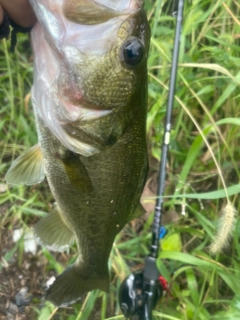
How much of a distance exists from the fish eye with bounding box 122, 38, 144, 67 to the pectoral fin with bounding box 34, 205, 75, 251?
69cm

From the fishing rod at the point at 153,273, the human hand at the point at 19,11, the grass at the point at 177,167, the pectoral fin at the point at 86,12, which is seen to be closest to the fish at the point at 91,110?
the pectoral fin at the point at 86,12

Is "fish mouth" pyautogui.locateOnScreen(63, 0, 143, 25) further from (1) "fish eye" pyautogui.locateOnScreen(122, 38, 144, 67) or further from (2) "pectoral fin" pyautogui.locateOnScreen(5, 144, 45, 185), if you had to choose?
(2) "pectoral fin" pyautogui.locateOnScreen(5, 144, 45, 185)

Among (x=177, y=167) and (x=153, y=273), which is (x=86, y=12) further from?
(x=177, y=167)

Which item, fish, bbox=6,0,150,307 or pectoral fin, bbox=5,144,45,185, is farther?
pectoral fin, bbox=5,144,45,185

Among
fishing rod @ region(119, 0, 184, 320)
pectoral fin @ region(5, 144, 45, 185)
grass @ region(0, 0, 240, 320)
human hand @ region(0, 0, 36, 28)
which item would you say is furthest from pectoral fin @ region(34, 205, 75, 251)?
human hand @ region(0, 0, 36, 28)

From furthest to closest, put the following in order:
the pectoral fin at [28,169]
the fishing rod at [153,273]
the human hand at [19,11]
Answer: the fishing rod at [153,273], the pectoral fin at [28,169], the human hand at [19,11]

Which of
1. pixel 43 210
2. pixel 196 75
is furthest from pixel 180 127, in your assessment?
pixel 43 210

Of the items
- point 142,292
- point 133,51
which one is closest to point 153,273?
point 142,292

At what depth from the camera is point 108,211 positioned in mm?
1464

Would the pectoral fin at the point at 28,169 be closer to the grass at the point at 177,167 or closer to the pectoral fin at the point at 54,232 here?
the pectoral fin at the point at 54,232

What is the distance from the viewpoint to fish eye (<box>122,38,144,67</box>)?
1129 millimetres

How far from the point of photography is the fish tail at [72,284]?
5.43 feet

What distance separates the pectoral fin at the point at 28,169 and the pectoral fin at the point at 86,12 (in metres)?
0.51

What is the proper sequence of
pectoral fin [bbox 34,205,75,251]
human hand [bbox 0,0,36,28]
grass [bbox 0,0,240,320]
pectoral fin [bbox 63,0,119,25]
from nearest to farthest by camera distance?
pectoral fin [bbox 63,0,119,25]
human hand [bbox 0,0,36,28]
pectoral fin [bbox 34,205,75,251]
grass [bbox 0,0,240,320]
